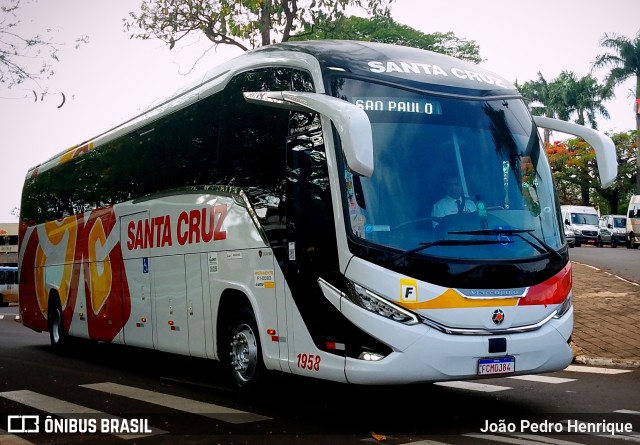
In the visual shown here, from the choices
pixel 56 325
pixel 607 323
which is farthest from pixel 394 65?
pixel 56 325

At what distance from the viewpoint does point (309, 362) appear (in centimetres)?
833

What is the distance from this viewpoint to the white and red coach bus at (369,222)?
7.67 m

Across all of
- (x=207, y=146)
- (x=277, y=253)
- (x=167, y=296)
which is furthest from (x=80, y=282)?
(x=277, y=253)

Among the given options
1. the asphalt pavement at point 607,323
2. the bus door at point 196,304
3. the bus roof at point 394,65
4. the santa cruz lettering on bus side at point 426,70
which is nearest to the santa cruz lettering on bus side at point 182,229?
the bus door at point 196,304

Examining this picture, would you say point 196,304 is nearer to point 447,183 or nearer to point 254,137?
point 254,137

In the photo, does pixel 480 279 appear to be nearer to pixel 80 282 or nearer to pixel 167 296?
pixel 167 296

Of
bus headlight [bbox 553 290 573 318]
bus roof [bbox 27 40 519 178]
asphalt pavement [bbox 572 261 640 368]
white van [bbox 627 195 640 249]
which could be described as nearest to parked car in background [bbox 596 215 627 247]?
white van [bbox 627 195 640 249]

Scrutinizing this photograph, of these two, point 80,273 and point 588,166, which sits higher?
point 588,166

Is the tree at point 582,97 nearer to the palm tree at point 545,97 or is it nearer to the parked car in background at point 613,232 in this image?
the palm tree at point 545,97

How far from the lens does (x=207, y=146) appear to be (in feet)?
35.2

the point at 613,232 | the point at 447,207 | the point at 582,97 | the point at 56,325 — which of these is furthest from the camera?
the point at 582,97

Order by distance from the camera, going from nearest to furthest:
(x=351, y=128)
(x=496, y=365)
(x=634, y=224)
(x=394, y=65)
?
1. (x=351, y=128)
2. (x=496, y=365)
3. (x=394, y=65)
4. (x=634, y=224)

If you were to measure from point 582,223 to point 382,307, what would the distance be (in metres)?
47.6

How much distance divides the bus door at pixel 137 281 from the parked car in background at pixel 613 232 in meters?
43.6
